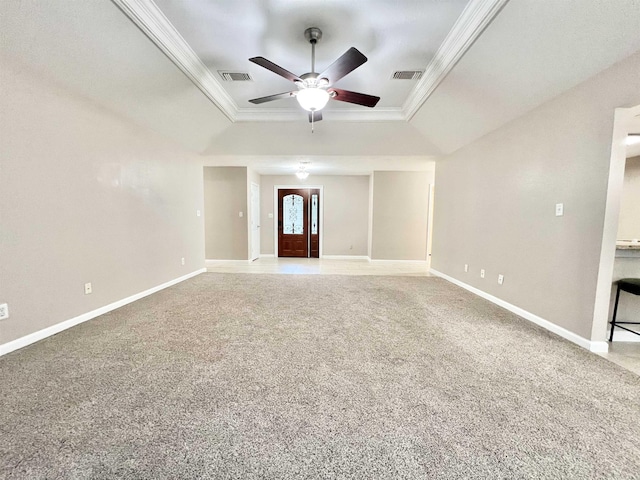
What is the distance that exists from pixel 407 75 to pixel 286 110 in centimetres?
185

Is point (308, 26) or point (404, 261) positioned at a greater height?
point (308, 26)

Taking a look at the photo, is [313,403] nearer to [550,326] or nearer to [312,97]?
[312,97]

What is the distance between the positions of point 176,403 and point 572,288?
3.24m

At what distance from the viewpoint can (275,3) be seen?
2.11 metres

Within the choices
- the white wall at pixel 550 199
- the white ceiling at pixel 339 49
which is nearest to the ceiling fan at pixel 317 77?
the white ceiling at pixel 339 49

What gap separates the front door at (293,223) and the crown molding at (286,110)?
324cm

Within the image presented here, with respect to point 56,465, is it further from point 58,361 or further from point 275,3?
point 275,3

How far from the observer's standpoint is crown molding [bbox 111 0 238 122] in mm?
2105

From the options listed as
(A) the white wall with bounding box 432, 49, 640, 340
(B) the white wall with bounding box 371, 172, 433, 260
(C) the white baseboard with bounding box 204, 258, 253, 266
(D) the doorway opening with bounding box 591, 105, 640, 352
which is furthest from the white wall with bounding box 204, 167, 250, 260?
(D) the doorway opening with bounding box 591, 105, 640, 352

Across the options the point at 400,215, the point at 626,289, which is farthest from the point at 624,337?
the point at 400,215

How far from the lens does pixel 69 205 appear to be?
2.48 metres

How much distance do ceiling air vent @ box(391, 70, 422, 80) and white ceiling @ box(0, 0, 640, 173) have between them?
3.3 inches

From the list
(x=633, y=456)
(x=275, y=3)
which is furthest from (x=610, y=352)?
(x=275, y=3)

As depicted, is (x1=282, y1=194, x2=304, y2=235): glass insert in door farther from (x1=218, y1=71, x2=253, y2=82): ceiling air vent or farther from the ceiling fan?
the ceiling fan
